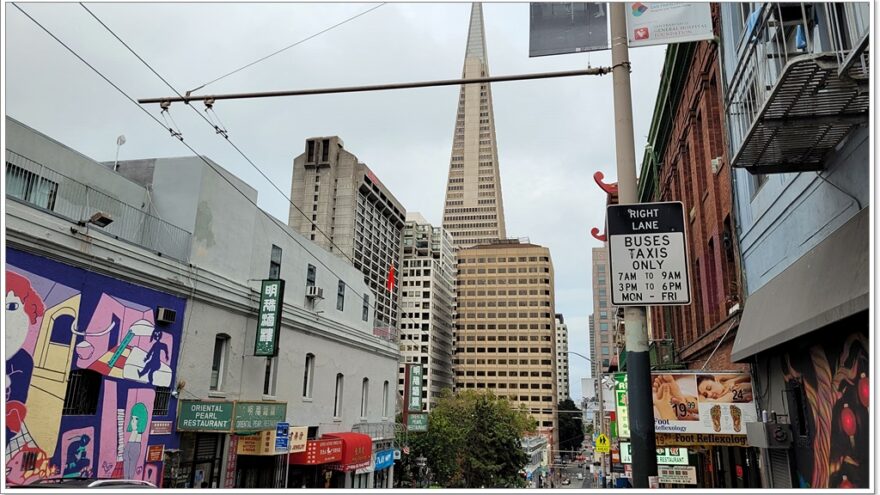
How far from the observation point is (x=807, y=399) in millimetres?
9078

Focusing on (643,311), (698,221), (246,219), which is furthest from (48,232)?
(698,221)

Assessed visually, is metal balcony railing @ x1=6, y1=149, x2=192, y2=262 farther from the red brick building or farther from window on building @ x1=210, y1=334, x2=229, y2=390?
the red brick building

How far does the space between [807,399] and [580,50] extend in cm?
618

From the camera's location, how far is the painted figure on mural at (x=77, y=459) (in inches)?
559

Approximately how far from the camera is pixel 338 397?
1121 inches

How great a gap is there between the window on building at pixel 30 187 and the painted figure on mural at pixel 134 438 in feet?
19.0

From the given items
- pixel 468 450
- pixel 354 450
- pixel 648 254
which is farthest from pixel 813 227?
pixel 468 450

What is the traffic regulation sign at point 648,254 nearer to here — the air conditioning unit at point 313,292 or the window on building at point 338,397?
the air conditioning unit at point 313,292

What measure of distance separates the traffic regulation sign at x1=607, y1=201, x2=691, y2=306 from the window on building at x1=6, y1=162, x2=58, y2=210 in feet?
47.5

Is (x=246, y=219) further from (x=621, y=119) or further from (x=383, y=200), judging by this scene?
(x=383, y=200)

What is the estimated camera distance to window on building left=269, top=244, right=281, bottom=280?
2414 cm

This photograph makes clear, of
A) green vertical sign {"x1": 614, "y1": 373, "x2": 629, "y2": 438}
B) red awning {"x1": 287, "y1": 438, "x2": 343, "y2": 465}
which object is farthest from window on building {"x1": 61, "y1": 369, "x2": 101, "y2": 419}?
green vertical sign {"x1": 614, "y1": 373, "x2": 629, "y2": 438}

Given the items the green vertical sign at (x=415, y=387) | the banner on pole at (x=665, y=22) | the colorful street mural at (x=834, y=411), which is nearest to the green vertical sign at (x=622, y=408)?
the colorful street mural at (x=834, y=411)

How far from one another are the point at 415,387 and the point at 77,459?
23.9 meters
